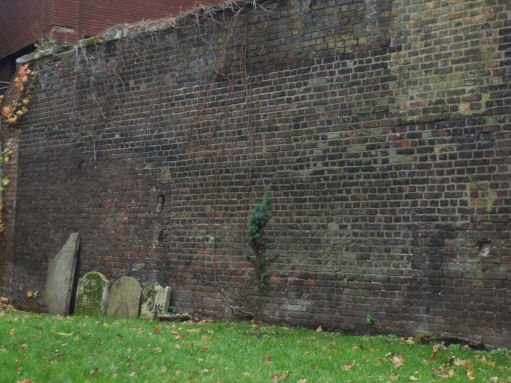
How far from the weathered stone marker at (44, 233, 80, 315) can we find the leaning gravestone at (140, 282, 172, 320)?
1930mm

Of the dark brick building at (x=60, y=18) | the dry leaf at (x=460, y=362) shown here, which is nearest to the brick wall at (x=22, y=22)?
the dark brick building at (x=60, y=18)

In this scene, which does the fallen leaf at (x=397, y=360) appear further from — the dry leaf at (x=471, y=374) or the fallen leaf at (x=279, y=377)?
the fallen leaf at (x=279, y=377)

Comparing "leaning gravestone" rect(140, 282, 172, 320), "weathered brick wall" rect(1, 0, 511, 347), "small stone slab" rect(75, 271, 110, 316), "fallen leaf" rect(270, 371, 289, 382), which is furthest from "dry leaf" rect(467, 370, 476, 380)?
"small stone slab" rect(75, 271, 110, 316)

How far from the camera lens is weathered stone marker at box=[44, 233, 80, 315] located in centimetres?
1112

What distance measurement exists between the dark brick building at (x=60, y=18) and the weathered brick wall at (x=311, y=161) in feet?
16.9

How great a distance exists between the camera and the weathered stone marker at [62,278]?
11.1 m

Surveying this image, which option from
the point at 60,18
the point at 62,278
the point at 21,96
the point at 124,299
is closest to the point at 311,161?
the point at 124,299

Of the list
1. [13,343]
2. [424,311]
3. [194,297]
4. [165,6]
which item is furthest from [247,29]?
[165,6]

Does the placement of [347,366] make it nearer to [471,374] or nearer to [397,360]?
[397,360]

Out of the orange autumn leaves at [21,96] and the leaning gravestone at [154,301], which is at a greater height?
the orange autumn leaves at [21,96]

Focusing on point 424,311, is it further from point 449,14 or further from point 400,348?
point 449,14

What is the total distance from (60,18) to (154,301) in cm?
1004

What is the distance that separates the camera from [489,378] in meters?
5.73

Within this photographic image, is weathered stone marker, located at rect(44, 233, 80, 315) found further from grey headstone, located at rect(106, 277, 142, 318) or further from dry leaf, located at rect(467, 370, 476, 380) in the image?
dry leaf, located at rect(467, 370, 476, 380)
